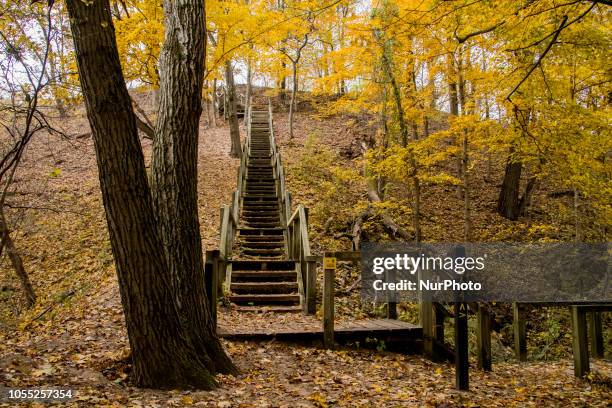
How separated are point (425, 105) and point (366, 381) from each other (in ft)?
31.7

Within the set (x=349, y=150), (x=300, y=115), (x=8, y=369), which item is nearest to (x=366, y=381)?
(x=8, y=369)

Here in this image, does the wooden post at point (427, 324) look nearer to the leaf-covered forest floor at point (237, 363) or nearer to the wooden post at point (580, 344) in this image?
the leaf-covered forest floor at point (237, 363)

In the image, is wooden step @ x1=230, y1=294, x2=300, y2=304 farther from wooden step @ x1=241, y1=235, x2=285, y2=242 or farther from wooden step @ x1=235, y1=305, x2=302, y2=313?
wooden step @ x1=241, y1=235, x2=285, y2=242

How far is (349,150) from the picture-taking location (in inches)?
807

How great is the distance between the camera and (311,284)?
24.4 feet

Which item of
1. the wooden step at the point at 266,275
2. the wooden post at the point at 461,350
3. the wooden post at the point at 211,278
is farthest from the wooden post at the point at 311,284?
the wooden post at the point at 461,350

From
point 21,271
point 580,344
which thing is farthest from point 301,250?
point 21,271

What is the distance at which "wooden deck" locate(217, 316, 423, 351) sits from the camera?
615cm

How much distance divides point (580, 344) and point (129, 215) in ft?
17.8

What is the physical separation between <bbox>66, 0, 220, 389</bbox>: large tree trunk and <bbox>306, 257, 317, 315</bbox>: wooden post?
10.5ft

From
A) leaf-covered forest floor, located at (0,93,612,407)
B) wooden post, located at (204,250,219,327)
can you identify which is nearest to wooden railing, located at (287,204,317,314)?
leaf-covered forest floor, located at (0,93,612,407)

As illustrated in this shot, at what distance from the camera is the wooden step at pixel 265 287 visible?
8391 mm

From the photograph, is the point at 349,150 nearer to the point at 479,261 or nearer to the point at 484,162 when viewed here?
the point at 484,162

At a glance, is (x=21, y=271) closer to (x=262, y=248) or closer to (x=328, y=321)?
(x=262, y=248)
